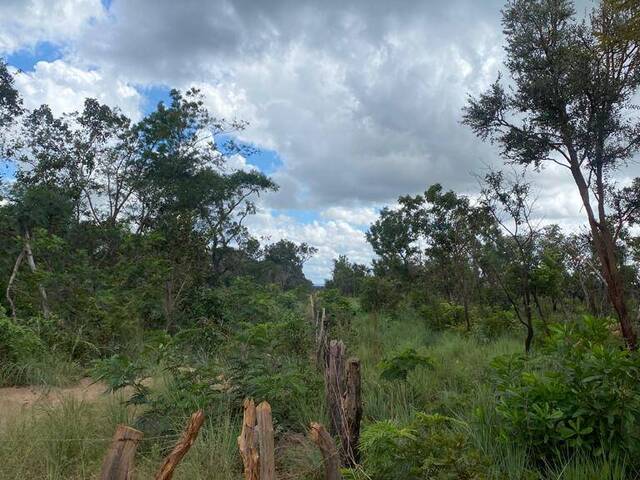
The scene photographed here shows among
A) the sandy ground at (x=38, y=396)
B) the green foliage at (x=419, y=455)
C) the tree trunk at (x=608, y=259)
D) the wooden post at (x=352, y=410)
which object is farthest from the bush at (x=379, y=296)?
the green foliage at (x=419, y=455)

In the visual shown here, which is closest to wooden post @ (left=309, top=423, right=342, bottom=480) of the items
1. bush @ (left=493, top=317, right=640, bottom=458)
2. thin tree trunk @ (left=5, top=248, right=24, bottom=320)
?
bush @ (left=493, top=317, right=640, bottom=458)

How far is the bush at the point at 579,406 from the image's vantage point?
10.8 feet

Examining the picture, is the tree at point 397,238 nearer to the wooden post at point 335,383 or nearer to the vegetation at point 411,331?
the vegetation at point 411,331

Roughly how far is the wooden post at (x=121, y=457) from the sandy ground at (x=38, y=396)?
296 cm

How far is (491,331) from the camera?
32.8 ft

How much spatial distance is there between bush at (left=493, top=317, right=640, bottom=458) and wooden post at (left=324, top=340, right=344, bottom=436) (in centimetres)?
112

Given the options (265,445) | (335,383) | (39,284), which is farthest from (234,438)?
(39,284)

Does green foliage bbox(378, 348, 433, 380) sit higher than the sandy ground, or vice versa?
green foliage bbox(378, 348, 433, 380)

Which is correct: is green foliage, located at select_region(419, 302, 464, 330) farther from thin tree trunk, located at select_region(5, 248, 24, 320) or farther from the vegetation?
thin tree trunk, located at select_region(5, 248, 24, 320)

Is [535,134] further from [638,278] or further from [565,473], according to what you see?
[638,278]

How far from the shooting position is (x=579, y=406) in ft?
11.3

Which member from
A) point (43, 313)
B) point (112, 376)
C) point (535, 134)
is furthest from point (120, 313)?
point (535, 134)

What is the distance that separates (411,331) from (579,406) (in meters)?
7.38

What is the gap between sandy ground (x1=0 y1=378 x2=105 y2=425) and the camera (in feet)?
17.3
